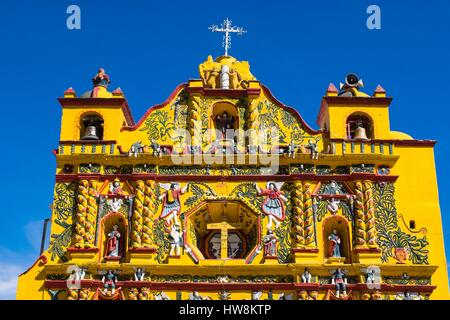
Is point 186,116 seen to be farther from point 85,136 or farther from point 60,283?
point 60,283

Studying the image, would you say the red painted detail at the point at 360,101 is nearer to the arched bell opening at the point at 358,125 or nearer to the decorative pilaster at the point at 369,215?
the arched bell opening at the point at 358,125

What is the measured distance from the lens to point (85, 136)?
2248 centimetres

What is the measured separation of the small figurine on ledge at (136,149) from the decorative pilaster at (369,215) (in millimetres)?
6137

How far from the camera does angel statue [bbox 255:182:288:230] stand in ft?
70.4

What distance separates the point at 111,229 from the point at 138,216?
33.6 inches

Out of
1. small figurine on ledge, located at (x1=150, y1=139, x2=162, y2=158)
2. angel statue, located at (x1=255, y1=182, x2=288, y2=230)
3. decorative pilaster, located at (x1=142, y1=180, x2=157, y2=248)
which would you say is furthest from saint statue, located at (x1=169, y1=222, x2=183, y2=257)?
angel statue, located at (x1=255, y1=182, x2=288, y2=230)

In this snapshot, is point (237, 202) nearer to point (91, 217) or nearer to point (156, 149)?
point (156, 149)

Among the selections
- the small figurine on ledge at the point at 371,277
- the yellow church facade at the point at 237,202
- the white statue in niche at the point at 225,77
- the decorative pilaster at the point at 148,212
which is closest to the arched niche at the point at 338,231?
the yellow church facade at the point at 237,202

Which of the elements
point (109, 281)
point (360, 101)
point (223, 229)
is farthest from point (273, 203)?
point (109, 281)

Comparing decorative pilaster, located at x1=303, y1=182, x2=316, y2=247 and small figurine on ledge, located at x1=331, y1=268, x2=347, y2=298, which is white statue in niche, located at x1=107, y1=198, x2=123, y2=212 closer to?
decorative pilaster, located at x1=303, y1=182, x2=316, y2=247

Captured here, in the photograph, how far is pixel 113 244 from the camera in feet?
69.7
